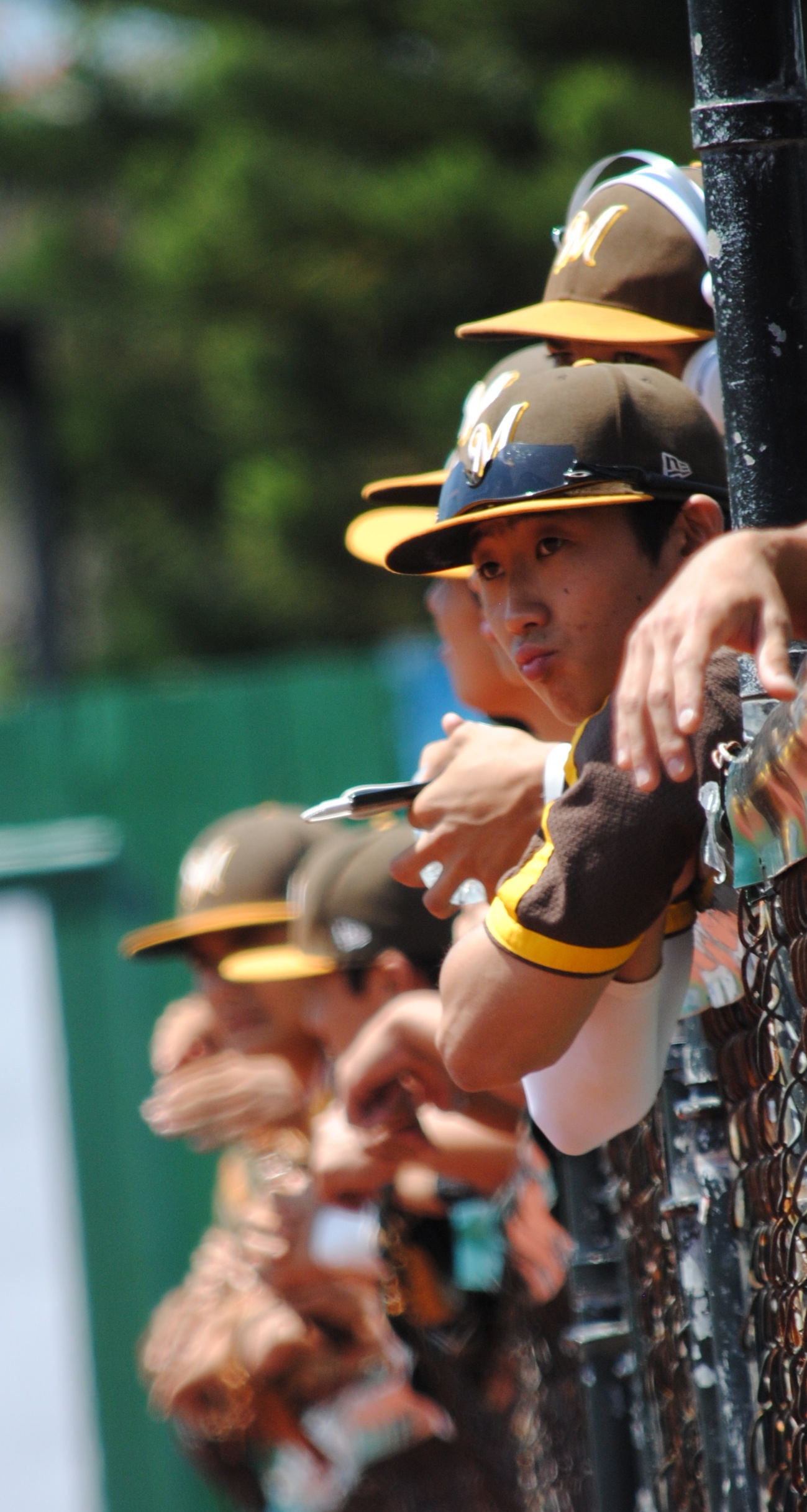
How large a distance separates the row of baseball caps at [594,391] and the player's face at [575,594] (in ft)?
0.13

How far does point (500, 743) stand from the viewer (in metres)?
2.14

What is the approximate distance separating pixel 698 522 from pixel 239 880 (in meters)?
2.10

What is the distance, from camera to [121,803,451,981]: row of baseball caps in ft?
10.4

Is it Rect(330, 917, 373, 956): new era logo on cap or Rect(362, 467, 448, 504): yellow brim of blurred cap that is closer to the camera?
Rect(362, 467, 448, 504): yellow brim of blurred cap

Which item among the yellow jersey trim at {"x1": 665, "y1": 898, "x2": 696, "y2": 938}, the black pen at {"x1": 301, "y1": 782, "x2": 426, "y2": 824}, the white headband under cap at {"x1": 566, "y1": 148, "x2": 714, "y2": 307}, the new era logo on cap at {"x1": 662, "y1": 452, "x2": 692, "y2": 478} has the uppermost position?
the white headband under cap at {"x1": 566, "y1": 148, "x2": 714, "y2": 307}

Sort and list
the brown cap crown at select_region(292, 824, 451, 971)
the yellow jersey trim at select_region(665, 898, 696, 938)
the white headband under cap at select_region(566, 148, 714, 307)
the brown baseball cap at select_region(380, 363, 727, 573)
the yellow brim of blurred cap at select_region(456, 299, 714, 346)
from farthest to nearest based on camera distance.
Answer: the brown cap crown at select_region(292, 824, 451, 971) < the white headband under cap at select_region(566, 148, 714, 307) < the yellow brim of blurred cap at select_region(456, 299, 714, 346) < the brown baseball cap at select_region(380, 363, 727, 573) < the yellow jersey trim at select_region(665, 898, 696, 938)

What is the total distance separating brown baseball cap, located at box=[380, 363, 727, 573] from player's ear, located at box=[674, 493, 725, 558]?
0.02m

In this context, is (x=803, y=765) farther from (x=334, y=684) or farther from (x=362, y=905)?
(x=334, y=684)

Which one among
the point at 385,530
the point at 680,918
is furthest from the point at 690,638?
the point at 385,530

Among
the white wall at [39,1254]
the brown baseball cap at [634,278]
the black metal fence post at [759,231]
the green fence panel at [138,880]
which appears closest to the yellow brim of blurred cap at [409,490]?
the brown baseball cap at [634,278]

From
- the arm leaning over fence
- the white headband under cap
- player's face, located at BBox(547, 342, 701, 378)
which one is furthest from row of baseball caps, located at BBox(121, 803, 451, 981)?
the arm leaning over fence

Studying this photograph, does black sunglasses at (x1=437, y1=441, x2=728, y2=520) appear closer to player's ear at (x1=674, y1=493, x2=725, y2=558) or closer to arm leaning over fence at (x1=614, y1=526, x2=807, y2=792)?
player's ear at (x1=674, y1=493, x2=725, y2=558)

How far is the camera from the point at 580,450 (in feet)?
6.47

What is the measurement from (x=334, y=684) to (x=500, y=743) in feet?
11.9
